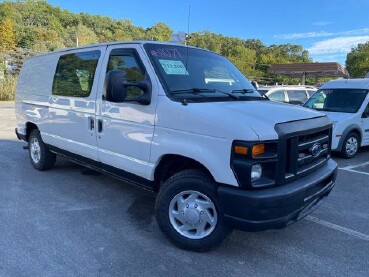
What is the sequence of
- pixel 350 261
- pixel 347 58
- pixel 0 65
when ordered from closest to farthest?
1. pixel 350 261
2. pixel 0 65
3. pixel 347 58

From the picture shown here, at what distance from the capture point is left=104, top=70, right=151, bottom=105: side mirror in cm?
355

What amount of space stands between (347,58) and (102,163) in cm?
9857

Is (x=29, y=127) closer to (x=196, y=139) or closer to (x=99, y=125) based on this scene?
(x=99, y=125)

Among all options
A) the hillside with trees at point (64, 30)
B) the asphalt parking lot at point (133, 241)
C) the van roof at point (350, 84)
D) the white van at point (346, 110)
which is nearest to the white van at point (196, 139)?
the asphalt parking lot at point (133, 241)

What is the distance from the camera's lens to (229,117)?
3164mm

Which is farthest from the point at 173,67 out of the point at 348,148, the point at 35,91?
the point at 348,148

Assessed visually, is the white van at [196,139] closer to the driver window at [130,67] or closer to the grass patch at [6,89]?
the driver window at [130,67]

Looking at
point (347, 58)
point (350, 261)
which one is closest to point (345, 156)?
point (350, 261)

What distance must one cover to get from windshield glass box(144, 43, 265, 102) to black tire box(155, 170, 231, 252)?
83 centimetres

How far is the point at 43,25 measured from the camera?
70.7 m

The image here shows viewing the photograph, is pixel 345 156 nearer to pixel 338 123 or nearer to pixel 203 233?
pixel 338 123

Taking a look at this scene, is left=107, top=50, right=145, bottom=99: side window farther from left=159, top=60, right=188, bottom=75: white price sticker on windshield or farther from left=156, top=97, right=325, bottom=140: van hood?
left=156, top=97, right=325, bottom=140: van hood

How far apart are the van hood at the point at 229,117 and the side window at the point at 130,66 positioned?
0.44 m

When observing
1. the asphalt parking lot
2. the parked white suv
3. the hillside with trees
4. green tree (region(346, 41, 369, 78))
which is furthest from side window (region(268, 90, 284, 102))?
green tree (region(346, 41, 369, 78))
